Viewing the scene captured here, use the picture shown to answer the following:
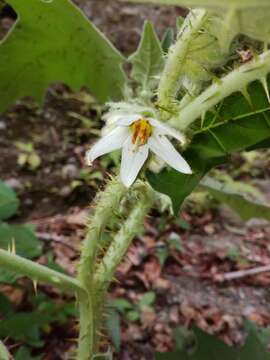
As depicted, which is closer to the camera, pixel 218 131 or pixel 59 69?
pixel 218 131

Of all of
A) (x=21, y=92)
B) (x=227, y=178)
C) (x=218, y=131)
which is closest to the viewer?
(x=218, y=131)

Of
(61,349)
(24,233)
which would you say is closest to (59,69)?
(24,233)

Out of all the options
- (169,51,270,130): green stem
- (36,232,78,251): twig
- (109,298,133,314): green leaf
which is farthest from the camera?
(36,232,78,251): twig

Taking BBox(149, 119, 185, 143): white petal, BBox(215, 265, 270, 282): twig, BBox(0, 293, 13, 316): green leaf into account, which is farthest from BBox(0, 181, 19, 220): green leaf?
BBox(215, 265, 270, 282): twig

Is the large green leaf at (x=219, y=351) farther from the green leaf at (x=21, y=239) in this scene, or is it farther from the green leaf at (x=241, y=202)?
the green leaf at (x=21, y=239)

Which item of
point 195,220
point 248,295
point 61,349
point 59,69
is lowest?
point 248,295

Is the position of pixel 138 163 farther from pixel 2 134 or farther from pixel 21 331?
pixel 2 134

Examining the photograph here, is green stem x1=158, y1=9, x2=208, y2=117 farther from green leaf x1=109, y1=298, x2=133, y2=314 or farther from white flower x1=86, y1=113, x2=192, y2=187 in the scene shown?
green leaf x1=109, y1=298, x2=133, y2=314
